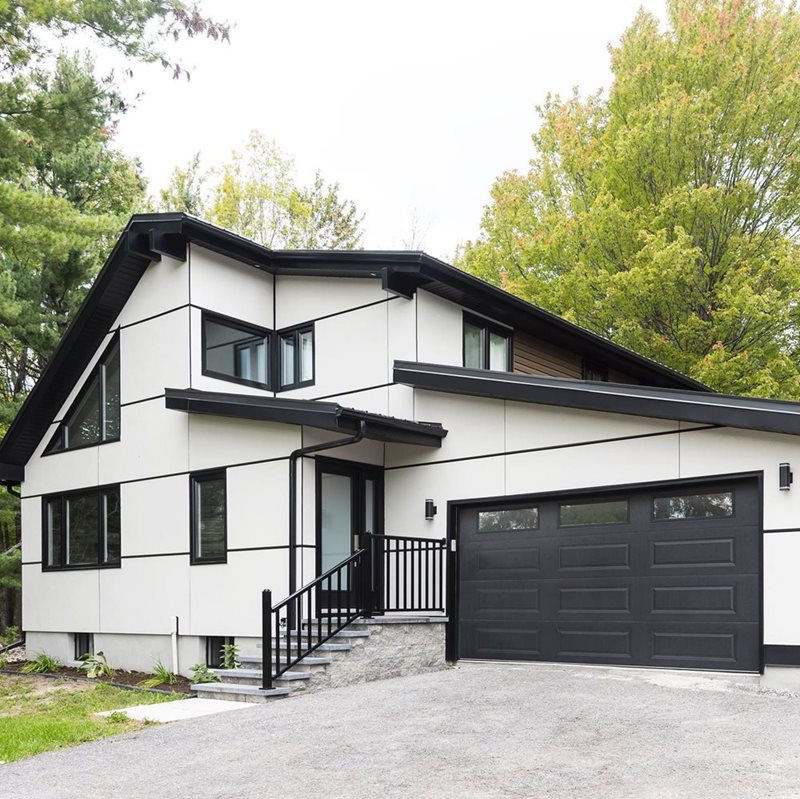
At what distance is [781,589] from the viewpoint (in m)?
8.86

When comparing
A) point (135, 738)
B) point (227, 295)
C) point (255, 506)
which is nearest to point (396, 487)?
point (255, 506)

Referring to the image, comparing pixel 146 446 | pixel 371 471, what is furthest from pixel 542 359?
pixel 146 446

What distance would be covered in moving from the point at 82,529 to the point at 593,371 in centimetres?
893

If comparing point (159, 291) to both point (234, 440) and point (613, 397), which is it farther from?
point (613, 397)

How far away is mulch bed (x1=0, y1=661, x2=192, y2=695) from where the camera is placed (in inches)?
429

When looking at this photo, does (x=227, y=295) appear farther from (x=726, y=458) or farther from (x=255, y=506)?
(x=726, y=458)

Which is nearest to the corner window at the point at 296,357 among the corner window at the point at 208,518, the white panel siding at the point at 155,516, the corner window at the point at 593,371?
the corner window at the point at 208,518

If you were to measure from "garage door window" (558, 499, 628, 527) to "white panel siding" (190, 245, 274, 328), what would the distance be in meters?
5.20

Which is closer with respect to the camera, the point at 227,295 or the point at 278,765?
the point at 278,765

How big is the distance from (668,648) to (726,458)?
81.5 inches

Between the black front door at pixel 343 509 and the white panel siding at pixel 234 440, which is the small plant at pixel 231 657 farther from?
the white panel siding at pixel 234 440

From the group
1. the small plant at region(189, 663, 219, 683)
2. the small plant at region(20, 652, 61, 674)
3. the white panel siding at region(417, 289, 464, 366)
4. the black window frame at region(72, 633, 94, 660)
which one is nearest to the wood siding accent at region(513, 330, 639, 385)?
the white panel siding at region(417, 289, 464, 366)

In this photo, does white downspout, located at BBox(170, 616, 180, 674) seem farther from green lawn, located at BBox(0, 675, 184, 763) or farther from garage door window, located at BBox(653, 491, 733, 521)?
garage door window, located at BBox(653, 491, 733, 521)

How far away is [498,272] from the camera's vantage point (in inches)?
875
